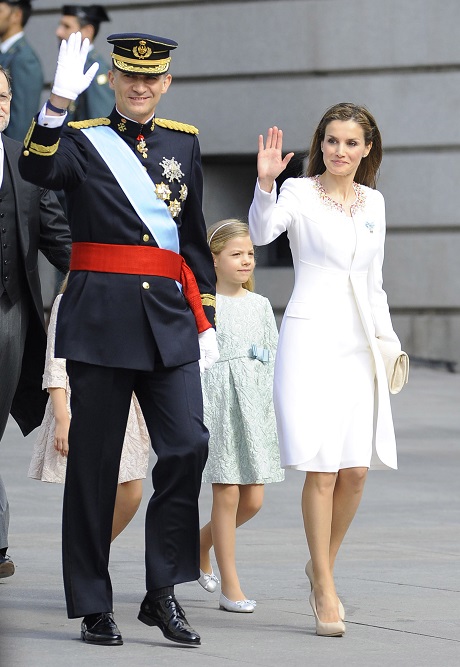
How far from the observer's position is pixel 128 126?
17.1ft

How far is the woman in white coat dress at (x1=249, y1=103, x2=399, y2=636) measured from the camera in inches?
214

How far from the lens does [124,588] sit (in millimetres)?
6074

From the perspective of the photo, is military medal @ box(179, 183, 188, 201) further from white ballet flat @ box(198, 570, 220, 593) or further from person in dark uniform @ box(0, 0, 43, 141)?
person in dark uniform @ box(0, 0, 43, 141)

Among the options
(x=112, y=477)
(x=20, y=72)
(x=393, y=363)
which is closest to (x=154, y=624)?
(x=112, y=477)

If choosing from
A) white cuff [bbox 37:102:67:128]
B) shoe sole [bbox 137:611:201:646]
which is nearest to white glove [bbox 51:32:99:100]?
white cuff [bbox 37:102:67:128]

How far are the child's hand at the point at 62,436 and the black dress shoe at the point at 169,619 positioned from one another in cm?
97

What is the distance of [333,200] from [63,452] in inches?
54.8

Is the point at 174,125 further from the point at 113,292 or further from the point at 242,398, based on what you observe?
the point at 242,398

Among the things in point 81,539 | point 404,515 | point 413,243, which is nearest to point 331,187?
point 81,539

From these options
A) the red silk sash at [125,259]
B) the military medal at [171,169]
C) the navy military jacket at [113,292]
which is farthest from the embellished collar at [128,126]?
the red silk sash at [125,259]

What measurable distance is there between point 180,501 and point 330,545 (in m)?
0.76

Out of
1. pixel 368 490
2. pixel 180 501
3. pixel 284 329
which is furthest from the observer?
pixel 368 490

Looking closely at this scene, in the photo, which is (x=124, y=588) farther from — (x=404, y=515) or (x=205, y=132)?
(x=205, y=132)

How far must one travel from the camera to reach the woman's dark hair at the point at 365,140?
5.71 metres
